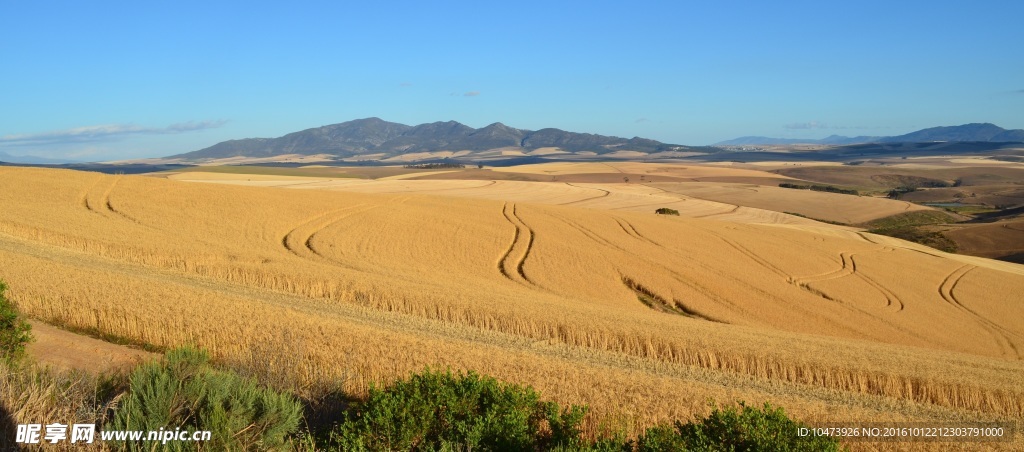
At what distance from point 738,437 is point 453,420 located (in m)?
3.12

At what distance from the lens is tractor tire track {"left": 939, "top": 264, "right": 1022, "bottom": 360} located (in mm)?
30156

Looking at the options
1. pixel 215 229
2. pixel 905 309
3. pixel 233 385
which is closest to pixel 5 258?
pixel 215 229

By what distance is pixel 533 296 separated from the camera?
28719 millimetres

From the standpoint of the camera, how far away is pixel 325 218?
46875mm

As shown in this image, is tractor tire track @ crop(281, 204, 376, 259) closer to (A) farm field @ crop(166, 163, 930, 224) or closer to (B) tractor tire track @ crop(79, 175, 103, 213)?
(B) tractor tire track @ crop(79, 175, 103, 213)

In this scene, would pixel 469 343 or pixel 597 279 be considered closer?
pixel 469 343

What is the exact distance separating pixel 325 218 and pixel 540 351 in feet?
106

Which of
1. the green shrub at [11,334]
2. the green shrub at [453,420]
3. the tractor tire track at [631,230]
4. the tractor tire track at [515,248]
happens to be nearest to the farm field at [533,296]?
the tractor tire track at [515,248]

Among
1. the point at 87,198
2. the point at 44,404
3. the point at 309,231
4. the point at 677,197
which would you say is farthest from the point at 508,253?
the point at 677,197

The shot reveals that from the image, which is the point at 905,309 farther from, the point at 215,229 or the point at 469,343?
the point at 215,229

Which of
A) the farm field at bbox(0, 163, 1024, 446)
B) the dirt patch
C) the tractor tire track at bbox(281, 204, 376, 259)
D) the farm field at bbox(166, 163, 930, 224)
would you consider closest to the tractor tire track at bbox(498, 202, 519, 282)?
the farm field at bbox(0, 163, 1024, 446)

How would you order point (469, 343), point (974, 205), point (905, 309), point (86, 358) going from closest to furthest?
point (86, 358) < point (469, 343) < point (905, 309) < point (974, 205)

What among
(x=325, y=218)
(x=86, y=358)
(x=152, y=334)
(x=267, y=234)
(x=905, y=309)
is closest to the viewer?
(x=86, y=358)

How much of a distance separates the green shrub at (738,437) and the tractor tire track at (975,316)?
2742 cm
